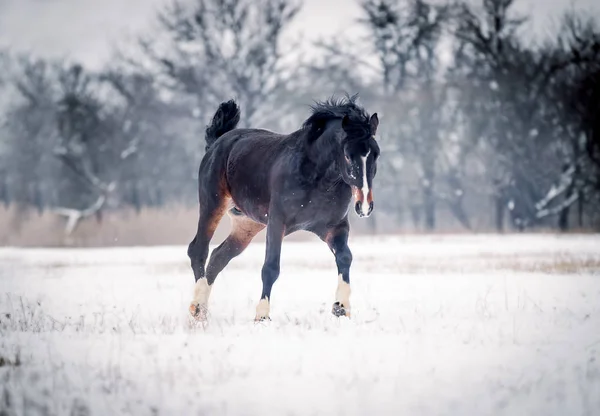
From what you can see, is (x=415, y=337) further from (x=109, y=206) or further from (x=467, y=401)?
(x=109, y=206)

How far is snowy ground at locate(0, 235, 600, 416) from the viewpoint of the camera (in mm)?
4660

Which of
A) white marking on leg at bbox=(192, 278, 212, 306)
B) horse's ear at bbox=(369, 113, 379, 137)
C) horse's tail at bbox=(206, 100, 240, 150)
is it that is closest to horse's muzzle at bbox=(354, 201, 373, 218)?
horse's ear at bbox=(369, 113, 379, 137)

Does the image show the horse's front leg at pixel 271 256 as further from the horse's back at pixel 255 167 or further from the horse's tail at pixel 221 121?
the horse's tail at pixel 221 121

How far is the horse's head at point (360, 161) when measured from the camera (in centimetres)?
702

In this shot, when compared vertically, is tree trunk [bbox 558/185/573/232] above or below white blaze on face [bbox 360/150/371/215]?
above

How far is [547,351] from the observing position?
5.99 metres

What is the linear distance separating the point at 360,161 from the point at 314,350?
2.00m

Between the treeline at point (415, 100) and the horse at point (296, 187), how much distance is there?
20.4 m

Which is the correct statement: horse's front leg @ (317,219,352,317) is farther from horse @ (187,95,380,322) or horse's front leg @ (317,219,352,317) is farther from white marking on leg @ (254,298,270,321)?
white marking on leg @ (254,298,270,321)

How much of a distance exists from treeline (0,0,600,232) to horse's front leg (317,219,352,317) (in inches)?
871

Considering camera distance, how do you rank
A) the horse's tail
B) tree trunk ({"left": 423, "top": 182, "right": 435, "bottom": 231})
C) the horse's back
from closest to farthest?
the horse's back → the horse's tail → tree trunk ({"left": 423, "top": 182, "right": 435, "bottom": 231})

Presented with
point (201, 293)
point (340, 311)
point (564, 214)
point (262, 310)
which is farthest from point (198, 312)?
point (564, 214)

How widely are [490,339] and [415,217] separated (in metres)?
31.3

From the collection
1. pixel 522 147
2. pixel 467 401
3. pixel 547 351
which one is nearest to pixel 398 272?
pixel 547 351
